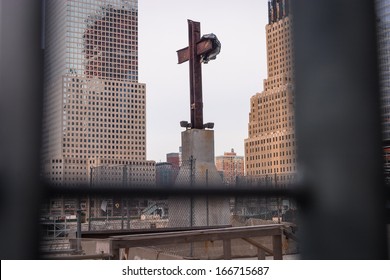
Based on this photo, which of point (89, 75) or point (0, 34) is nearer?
point (0, 34)

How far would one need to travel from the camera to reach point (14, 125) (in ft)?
0.77

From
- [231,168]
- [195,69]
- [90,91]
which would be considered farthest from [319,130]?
[195,69]

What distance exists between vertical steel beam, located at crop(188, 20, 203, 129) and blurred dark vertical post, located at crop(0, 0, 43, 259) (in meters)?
4.78

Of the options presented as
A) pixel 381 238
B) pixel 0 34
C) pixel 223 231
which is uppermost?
pixel 0 34

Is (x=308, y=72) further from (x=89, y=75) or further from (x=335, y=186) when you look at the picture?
(x=89, y=75)

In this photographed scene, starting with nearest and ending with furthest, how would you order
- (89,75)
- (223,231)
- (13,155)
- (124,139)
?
(13,155) < (89,75) < (124,139) < (223,231)

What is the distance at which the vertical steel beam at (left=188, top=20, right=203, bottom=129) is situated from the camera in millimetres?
5086

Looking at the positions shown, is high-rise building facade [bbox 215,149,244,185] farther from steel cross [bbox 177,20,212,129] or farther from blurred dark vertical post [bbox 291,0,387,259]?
steel cross [bbox 177,20,212,129]

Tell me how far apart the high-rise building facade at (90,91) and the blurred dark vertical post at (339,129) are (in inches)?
3.9

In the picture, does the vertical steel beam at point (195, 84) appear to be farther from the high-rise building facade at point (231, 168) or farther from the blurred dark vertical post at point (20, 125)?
the blurred dark vertical post at point (20, 125)

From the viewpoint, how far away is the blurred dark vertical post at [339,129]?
9.5 inches

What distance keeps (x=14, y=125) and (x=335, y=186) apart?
17 centimetres

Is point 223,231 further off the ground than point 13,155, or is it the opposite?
point 13,155

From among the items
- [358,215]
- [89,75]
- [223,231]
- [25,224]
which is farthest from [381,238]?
[223,231]
